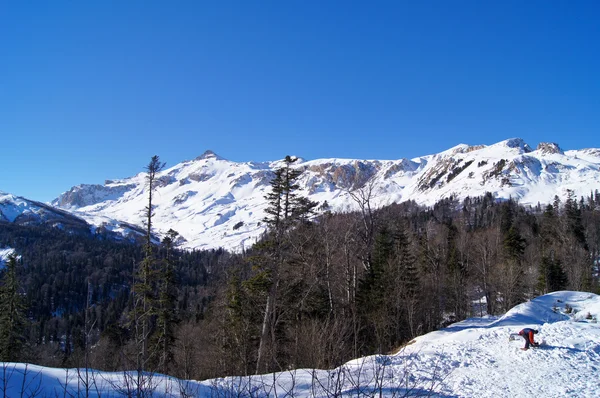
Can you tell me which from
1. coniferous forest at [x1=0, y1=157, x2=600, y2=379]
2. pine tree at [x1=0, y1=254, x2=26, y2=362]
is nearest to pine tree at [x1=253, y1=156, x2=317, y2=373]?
coniferous forest at [x1=0, y1=157, x2=600, y2=379]

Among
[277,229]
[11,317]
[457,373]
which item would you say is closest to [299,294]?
[277,229]

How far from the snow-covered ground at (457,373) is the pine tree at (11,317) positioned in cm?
1880

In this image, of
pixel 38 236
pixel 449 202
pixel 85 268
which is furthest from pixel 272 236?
pixel 38 236

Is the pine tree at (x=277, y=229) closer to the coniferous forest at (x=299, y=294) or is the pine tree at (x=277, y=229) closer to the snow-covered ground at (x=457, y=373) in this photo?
the coniferous forest at (x=299, y=294)

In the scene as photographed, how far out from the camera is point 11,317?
21.7m

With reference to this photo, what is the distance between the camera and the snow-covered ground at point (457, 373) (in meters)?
6.68

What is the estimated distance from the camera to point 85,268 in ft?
456

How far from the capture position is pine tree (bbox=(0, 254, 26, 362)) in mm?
A: 20947

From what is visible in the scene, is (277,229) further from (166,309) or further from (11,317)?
(11,317)

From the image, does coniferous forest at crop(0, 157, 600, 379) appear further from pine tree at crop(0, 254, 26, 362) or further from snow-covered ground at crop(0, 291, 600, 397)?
snow-covered ground at crop(0, 291, 600, 397)

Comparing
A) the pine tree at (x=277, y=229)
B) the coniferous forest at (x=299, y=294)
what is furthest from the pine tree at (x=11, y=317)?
the pine tree at (x=277, y=229)

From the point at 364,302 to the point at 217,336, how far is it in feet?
35.4

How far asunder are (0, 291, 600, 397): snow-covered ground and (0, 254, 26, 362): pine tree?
1880cm

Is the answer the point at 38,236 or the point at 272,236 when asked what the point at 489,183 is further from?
the point at 38,236
